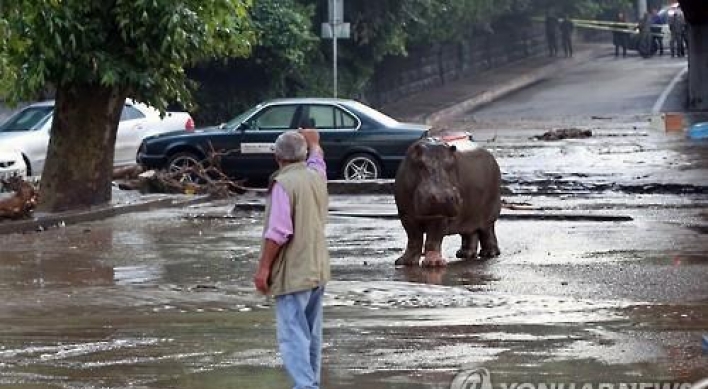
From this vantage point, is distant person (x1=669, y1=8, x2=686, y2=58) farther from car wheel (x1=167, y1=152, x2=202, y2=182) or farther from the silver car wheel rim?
car wheel (x1=167, y1=152, x2=202, y2=182)

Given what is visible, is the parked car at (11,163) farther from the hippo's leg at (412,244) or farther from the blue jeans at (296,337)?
the blue jeans at (296,337)

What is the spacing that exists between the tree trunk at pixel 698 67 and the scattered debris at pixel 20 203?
24.0 meters

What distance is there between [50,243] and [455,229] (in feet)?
17.0

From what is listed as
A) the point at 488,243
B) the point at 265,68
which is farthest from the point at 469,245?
the point at 265,68

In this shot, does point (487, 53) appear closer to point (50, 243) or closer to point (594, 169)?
point (594, 169)

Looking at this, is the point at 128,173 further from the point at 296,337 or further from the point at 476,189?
the point at 296,337

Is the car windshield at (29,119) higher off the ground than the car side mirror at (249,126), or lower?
higher

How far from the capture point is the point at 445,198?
15.0m

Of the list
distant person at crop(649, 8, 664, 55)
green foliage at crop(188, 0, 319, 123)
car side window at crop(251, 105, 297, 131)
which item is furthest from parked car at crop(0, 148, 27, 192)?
distant person at crop(649, 8, 664, 55)

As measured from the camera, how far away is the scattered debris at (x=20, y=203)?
65.2 feet

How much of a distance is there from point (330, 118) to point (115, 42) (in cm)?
535

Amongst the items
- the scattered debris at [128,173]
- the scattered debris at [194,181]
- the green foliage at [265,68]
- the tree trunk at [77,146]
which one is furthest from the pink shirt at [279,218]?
the green foliage at [265,68]

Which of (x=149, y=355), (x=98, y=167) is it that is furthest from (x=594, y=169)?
(x=149, y=355)

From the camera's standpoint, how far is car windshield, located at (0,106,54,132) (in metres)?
27.8
